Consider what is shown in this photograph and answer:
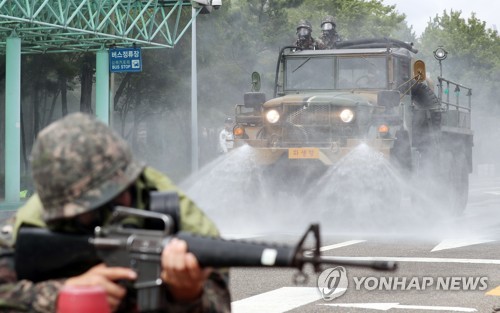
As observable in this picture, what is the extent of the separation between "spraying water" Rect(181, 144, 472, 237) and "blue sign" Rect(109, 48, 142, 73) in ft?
42.8

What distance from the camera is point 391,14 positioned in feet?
263

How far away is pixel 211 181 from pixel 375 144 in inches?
113

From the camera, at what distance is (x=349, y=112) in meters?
18.1

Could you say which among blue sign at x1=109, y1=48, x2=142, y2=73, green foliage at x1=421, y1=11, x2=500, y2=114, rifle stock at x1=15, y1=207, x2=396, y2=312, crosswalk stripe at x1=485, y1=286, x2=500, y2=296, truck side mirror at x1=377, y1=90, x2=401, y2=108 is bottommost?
crosswalk stripe at x1=485, y1=286, x2=500, y2=296

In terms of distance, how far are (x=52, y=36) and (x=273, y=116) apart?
14.0m

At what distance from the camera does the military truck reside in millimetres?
18141

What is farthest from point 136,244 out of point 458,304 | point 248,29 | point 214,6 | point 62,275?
point 248,29

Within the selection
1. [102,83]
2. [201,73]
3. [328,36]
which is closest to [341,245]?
[328,36]

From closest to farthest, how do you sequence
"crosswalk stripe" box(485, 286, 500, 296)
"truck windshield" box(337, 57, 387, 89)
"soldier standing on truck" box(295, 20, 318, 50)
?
"crosswalk stripe" box(485, 286, 500, 296), "truck windshield" box(337, 57, 387, 89), "soldier standing on truck" box(295, 20, 318, 50)

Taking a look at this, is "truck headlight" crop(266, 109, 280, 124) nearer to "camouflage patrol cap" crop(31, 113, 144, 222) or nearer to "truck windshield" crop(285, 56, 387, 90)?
"truck windshield" crop(285, 56, 387, 90)

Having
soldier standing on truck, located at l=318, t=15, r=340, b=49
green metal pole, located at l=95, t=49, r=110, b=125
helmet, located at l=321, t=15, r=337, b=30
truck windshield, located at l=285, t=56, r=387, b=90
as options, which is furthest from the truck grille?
green metal pole, located at l=95, t=49, r=110, b=125

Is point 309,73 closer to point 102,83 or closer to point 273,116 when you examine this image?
point 273,116

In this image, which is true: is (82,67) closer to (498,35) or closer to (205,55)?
(205,55)

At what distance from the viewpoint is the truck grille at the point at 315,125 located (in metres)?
18.3
